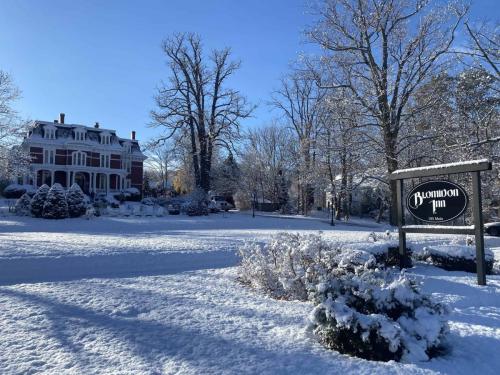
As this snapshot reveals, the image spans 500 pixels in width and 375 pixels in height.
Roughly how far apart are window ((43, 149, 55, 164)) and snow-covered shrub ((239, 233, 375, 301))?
49758 millimetres

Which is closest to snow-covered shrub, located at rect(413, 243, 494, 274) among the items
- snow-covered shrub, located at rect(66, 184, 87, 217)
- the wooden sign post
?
the wooden sign post

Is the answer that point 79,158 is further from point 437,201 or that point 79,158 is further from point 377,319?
point 377,319

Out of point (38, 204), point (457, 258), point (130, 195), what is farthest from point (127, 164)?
point (457, 258)

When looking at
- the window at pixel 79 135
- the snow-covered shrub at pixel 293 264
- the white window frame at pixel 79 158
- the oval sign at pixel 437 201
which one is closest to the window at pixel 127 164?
the white window frame at pixel 79 158

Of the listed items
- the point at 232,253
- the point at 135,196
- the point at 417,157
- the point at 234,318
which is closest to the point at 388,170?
the point at 417,157

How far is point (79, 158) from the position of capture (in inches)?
2125

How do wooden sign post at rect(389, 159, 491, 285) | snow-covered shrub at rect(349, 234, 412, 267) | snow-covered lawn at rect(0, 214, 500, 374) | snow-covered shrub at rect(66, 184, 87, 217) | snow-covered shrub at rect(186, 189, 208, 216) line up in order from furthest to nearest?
snow-covered shrub at rect(186, 189, 208, 216)
snow-covered shrub at rect(66, 184, 87, 217)
snow-covered shrub at rect(349, 234, 412, 267)
wooden sign post at rect(389, 159, 491, 285)
snow-covered lawn at rect(0, 214, 500, 374)

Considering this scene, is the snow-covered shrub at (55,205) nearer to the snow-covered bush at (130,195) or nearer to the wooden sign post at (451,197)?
the wooden sign post at (451,197)

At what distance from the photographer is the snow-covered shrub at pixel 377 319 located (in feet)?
14.4

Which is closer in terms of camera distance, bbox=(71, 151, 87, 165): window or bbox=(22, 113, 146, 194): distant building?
bbox=(22, 113, 146, 194): distant building

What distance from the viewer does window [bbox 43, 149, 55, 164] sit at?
170 ft

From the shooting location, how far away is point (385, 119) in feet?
77.1

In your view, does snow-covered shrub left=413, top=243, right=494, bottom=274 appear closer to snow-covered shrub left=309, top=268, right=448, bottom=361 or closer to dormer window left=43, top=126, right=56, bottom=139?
snow-covered shrub left=309, top=268, right=448, bottom=361

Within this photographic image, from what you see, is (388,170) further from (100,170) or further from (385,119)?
(100,170)
